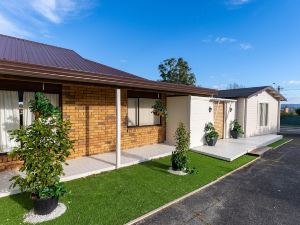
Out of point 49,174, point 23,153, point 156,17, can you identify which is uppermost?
point 156,17

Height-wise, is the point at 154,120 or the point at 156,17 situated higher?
the point at 156,17

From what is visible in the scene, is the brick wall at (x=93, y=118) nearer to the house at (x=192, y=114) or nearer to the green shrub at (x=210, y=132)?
the house at (x=192, y=114)

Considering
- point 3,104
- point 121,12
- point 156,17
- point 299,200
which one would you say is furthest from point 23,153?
point 156,17

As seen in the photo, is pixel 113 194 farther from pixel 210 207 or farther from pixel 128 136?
pixel 128 136

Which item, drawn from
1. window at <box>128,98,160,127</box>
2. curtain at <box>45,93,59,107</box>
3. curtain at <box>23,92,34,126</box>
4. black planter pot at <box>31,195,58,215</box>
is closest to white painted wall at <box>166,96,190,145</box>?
window at <box>128,98,160,127</box>

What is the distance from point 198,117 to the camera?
29.9 feet

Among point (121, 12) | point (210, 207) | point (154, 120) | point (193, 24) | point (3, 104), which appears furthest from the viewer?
point (193, 24)

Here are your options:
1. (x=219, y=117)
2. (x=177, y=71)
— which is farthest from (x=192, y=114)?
(x=177, y=71)

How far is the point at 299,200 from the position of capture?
4379 millimetres

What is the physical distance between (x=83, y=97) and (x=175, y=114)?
437 centimetres

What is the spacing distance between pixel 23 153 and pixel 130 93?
535cm

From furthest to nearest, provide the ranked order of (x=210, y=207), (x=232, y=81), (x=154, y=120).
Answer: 1. (x=232, y=81)
2. (x=154, y=120)
3. (x=210, y=207)

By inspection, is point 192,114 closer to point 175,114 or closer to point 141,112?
point 175,114

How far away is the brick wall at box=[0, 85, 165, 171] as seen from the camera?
21.4ft
